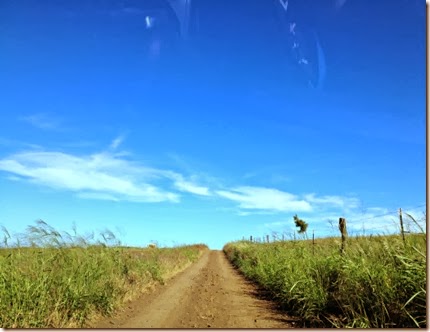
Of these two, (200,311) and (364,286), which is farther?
(200,311)

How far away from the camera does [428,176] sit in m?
5.85

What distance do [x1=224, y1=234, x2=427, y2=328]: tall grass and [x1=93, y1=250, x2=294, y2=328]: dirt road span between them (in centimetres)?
61

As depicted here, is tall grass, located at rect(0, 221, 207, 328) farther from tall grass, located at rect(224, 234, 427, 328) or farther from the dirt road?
tall grass, located at rect(224, 234, 427, 328)

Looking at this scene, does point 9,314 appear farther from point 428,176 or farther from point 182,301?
point 428,176

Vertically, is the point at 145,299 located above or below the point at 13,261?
below

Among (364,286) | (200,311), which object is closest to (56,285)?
(200,311)

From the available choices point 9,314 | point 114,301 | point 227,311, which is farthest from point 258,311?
point 9,314

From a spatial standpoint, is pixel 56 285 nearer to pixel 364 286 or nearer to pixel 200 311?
pixel 200 311

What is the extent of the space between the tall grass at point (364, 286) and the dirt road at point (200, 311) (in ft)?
2.01

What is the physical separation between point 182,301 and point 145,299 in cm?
115

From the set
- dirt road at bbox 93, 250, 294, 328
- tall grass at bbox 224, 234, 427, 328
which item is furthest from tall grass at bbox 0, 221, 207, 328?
tall grass at bbox 224, 234, 427, 328

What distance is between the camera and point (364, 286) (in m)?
7.10

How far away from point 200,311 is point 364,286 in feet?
14.2

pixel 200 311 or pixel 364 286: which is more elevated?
pixel 364 286
